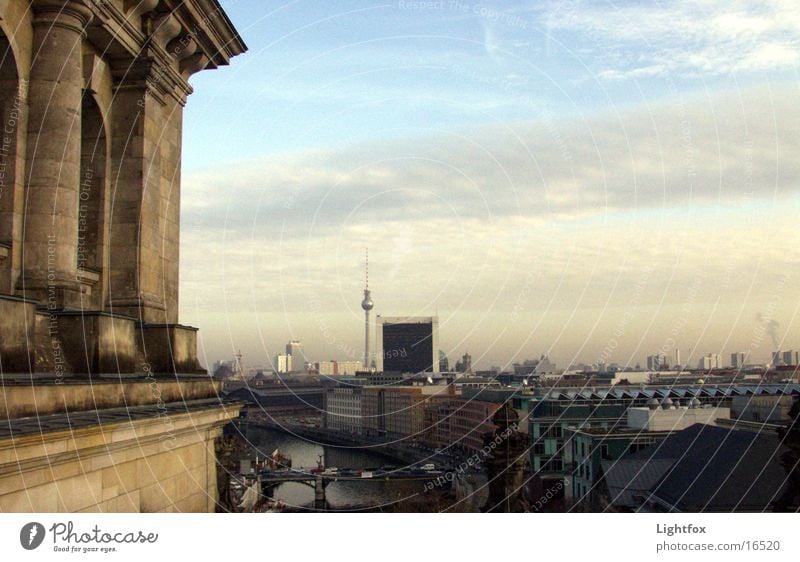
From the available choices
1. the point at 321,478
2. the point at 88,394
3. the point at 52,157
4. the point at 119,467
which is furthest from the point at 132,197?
the point at 321,478

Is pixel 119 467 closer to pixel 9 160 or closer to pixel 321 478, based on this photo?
pixel 9 160

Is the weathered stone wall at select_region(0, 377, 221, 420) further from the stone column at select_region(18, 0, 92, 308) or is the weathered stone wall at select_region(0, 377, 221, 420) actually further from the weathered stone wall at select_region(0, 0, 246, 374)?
the stone column at select_region(18, 0, 92, 308)

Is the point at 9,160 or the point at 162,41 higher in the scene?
the point at 162,41

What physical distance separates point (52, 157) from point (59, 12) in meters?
2.34

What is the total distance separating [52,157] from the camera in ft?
46.5

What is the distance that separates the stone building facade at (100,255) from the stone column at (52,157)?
0.02m

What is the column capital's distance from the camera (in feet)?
46.8

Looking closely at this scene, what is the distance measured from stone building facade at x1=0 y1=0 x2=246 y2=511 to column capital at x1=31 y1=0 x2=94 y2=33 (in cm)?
3

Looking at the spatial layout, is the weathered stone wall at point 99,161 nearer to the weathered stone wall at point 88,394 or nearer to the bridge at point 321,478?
the weathered stone wall at point 88,394

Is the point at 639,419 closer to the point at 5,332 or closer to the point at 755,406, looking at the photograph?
the point at 755,406

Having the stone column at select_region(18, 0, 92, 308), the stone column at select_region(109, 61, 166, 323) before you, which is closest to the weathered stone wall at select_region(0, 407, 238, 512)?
the stone column at select_region(18, 0, 92, 308)

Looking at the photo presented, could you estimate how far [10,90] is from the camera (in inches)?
551

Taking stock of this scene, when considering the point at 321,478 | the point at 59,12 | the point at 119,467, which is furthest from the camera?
the point at 321,478

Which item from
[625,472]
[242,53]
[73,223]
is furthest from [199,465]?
[625,472]
